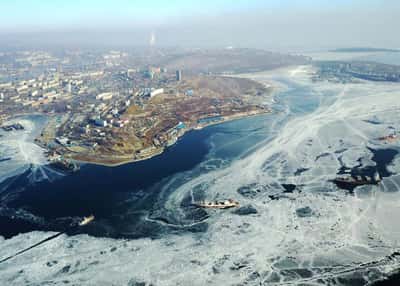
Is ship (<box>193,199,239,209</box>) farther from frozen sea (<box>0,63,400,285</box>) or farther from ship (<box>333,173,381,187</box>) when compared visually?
ship (<box>333,173,381,187</box>)

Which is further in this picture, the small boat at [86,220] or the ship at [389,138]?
the ship at [389,138]

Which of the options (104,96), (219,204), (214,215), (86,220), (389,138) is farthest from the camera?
(104,96)

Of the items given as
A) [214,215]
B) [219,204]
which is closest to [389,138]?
[219,204]

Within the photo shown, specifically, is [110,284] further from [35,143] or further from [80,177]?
[35,143]

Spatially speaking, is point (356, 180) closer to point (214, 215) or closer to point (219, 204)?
point (219, 204)

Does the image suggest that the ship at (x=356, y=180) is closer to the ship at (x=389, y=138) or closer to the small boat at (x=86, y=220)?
the ship at (x=389, y=138)

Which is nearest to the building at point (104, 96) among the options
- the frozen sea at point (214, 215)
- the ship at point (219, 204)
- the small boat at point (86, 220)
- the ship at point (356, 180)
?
the frozen sea at point (214, 215)

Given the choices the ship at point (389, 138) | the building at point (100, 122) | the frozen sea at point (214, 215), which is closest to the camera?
the frozen sea at point (214, 215)
